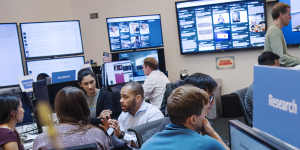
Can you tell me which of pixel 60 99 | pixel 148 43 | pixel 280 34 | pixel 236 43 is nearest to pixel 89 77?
pixel 60 99

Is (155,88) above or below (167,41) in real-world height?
below

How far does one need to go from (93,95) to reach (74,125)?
1337mm

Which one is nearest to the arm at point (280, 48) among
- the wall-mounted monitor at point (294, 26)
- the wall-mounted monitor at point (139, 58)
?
the wall-mounted monitor at point (294, 26)

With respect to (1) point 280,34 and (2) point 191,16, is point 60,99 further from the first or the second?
(2) point 191,16

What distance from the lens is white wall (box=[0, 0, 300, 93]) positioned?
539 cm

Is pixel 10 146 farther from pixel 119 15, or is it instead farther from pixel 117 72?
pixel 119 15

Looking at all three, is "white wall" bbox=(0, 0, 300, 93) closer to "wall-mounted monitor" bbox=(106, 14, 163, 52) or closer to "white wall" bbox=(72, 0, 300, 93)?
"white wall" bbox=(72, 0, 300, 93)

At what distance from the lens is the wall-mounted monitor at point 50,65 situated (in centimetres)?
537

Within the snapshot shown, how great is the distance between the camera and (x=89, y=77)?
3184 mm

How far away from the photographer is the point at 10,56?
204 inches

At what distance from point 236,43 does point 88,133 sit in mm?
3956

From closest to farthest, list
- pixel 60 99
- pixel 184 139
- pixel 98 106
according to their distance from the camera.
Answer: pixel 184 139 < pixel 60 99 < pixel 98 106

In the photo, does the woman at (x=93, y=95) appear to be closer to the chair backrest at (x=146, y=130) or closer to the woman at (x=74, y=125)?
the woman at (x=74, y=125)

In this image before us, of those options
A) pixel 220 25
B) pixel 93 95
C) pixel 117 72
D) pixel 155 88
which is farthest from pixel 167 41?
pixel 93 95
